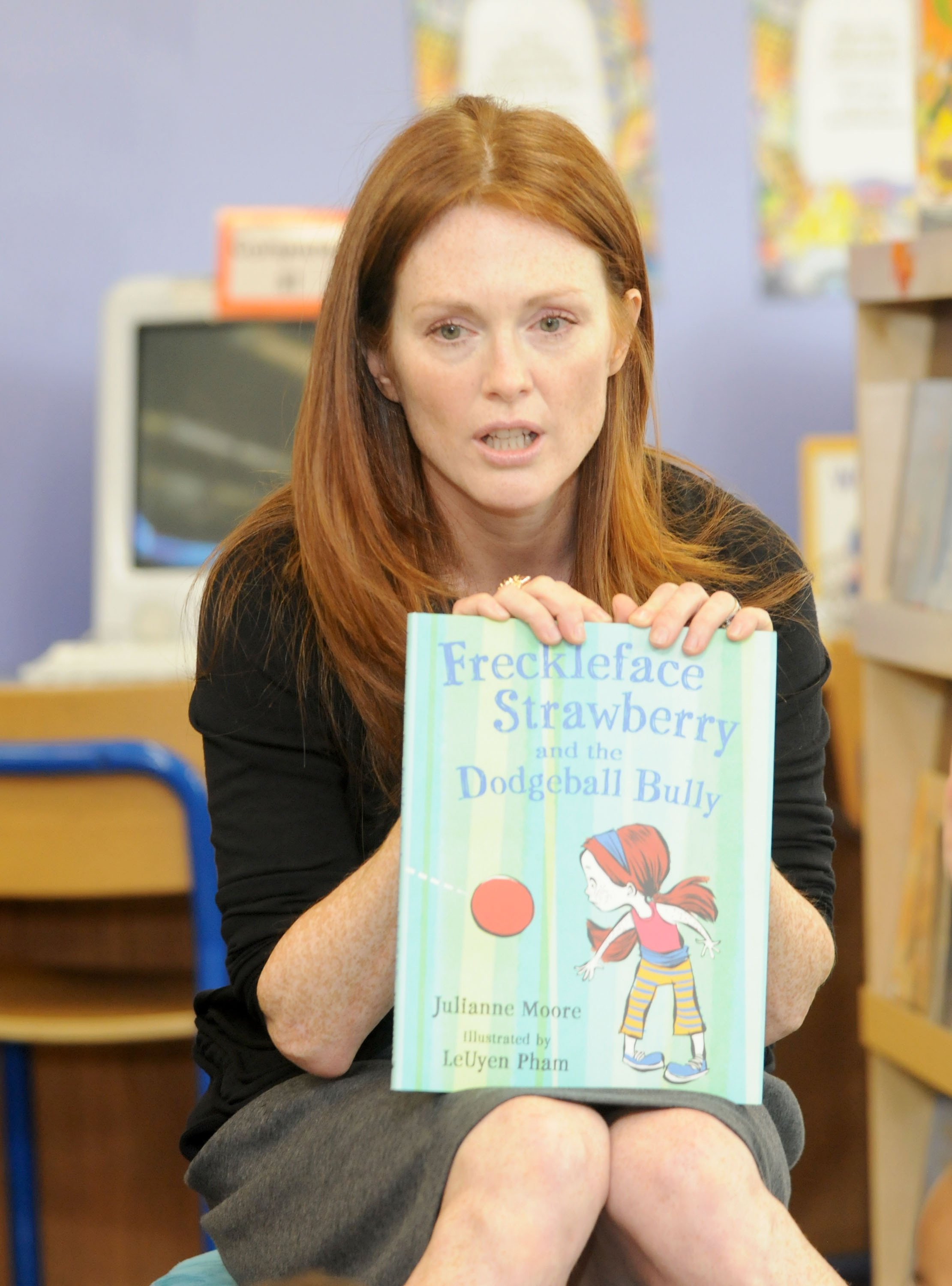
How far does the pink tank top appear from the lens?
77 centimetres

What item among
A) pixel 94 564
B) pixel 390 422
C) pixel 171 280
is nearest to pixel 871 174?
pixel 171 280

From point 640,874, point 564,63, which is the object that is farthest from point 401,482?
point 564,63

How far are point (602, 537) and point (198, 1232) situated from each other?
122 cm

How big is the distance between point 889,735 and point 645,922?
0.98 metres

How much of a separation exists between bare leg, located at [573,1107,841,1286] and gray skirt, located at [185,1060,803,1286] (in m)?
0.02

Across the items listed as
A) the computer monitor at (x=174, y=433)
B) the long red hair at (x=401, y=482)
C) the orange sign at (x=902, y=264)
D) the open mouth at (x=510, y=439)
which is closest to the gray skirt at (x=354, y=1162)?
the long red hair at (x=401, y=482)

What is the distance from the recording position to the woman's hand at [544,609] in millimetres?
793

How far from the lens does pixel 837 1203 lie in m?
1.99

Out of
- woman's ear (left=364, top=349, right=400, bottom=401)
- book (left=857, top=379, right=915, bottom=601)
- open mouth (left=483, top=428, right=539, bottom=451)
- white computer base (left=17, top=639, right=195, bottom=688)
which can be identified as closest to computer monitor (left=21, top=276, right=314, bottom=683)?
white computer base (left=17, top=639, right=195, bottom=688)

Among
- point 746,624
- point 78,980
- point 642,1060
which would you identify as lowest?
point 78,980

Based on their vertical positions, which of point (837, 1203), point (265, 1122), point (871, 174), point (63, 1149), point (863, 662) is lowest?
point (837, 1203)

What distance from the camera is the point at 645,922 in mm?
773

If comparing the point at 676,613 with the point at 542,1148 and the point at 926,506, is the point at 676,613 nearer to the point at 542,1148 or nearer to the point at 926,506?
the point at 542,1148

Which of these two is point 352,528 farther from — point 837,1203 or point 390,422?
point 837,1203
